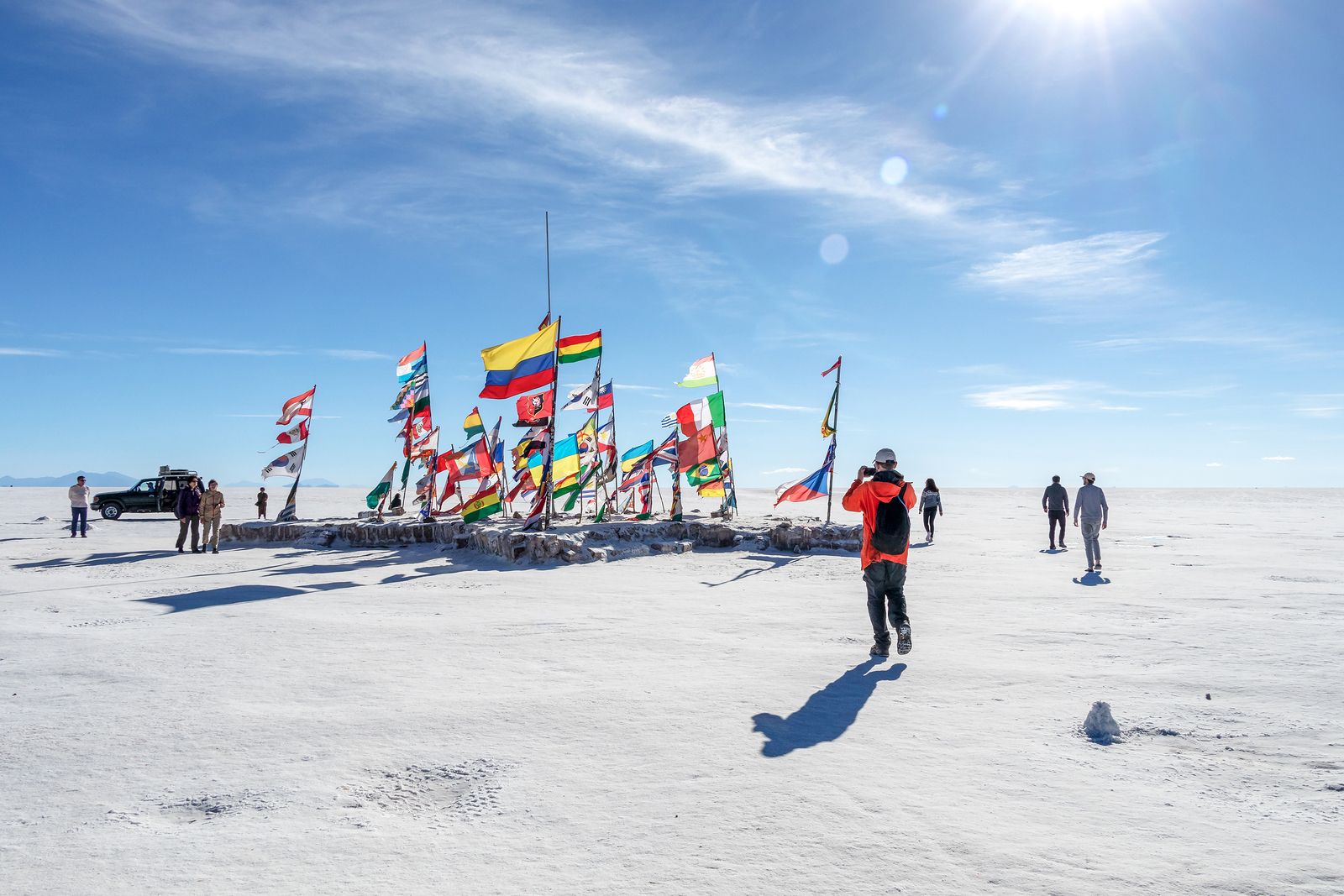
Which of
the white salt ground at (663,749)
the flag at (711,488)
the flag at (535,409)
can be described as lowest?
the white salt ground at (663,749)

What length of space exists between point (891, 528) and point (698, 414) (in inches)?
569

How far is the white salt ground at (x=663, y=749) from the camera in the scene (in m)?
3.51

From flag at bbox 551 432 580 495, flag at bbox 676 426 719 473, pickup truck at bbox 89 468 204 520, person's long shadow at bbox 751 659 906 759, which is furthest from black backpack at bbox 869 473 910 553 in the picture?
pickup truck at bbox 89 468 204 520

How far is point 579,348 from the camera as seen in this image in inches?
741

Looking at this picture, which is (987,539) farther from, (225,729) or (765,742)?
(225,729)

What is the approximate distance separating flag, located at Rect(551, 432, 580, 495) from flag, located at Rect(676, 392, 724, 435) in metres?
3.16

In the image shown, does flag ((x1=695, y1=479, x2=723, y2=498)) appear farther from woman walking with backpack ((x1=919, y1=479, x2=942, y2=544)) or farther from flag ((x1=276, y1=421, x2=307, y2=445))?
flag ((x1=276, y1=421, x2=307, y2=445))

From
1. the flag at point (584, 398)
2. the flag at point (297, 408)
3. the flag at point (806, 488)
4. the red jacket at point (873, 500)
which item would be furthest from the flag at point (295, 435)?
the red jacket at point (873, 500)

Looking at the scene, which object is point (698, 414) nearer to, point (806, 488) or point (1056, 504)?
point (806, 488)

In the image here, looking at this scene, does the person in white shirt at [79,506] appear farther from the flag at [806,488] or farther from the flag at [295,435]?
the flag at [806,488]

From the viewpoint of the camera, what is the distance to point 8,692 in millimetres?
6133

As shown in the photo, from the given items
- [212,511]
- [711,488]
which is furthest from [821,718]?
[212,511]

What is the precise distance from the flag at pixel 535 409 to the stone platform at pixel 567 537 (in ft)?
8.74

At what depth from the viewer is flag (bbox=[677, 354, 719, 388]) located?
21859mm
